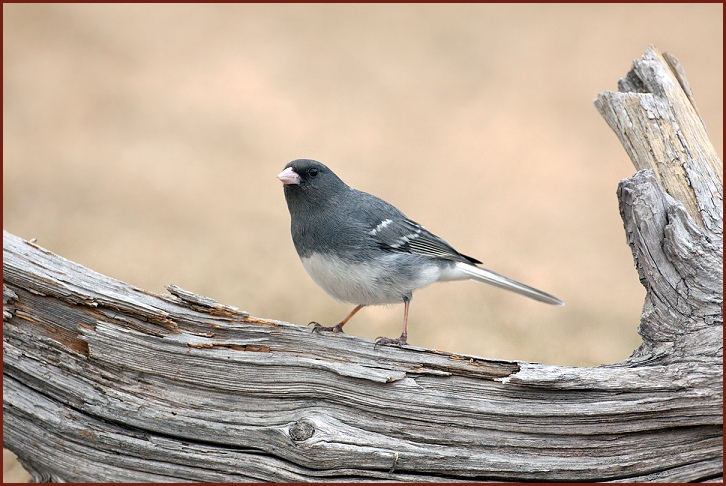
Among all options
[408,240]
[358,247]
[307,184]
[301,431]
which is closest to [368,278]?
[358,247]

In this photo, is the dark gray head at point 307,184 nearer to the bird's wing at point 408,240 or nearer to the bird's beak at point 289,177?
the bird's beak at point 289,177

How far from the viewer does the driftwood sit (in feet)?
7.76

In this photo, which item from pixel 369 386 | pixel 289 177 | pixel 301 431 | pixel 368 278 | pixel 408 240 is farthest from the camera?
pixel 408 240

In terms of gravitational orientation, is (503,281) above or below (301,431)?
above

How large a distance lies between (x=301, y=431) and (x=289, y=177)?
102cm

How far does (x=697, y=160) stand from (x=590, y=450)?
118 centimetres

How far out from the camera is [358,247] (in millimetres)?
2750

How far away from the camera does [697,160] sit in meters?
2.68

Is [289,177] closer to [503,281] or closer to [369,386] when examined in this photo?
[369,386]

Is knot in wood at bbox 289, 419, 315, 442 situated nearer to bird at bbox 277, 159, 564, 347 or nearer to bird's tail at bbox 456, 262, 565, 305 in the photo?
bird at bbox 277, 159, 564, 347

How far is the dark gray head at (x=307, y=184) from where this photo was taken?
9.46 feet

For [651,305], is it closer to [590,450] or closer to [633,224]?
[633,224]

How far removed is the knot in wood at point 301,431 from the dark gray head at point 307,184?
3.04 ft

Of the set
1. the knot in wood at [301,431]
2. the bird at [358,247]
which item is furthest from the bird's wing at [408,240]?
the knot in wood at [301,431]
